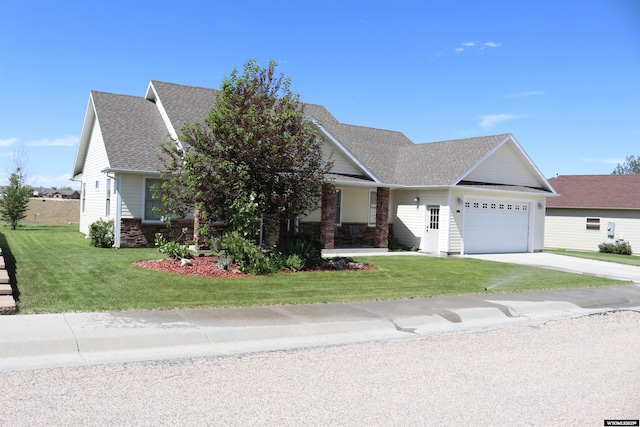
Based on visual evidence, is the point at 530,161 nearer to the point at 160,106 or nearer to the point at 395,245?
the point at 395,245

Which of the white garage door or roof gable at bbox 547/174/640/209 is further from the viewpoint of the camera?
roof gable at bbox 547/174/640/209

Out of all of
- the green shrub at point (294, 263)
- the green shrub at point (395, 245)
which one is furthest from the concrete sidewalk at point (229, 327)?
the green shrub at point (395, 245)

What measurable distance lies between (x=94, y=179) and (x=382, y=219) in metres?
12.3

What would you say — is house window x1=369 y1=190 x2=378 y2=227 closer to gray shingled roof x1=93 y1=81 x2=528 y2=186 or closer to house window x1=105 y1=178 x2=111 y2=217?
gray shingled roof x1=93 y1=81 x2=528 y2=186

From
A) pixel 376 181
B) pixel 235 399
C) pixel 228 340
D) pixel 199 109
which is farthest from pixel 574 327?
pixel 199 109

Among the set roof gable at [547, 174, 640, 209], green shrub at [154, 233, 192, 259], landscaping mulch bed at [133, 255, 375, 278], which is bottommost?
landscaping mulch bed at [133, 255, 375, 278]

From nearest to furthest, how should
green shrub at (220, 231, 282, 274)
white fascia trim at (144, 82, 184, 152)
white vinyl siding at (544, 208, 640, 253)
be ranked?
green shrub at (220, 231, 282, 274)
white fascia trim at (144, 82, 184, 152)
white vinyl siding at (544, 208, 640, 253)

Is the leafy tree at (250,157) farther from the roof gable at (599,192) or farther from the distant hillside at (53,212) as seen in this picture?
the distant hillside at (53,212)

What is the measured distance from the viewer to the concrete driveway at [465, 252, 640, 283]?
756 inches

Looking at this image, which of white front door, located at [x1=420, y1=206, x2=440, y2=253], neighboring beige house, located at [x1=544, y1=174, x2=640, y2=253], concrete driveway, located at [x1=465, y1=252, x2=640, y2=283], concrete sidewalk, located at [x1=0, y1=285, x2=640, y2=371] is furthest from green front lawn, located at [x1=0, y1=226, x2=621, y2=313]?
neighboring beige house, located at [x1=544, y1=174, x2=640, y2=253]

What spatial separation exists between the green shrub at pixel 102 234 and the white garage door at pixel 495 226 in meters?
13.9

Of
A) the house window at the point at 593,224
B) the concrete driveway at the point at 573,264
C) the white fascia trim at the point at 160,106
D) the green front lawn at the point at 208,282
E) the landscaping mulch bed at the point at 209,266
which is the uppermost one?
the white fascia trim at the point at 160,106

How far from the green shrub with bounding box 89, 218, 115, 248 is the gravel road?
1379 centimetres

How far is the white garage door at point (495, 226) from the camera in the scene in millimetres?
24109
